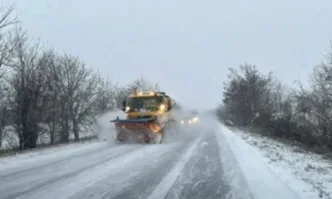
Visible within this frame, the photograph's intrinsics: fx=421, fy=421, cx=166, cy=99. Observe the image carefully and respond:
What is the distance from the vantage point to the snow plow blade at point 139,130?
2128cm

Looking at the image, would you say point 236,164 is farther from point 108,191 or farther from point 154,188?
point 108,191

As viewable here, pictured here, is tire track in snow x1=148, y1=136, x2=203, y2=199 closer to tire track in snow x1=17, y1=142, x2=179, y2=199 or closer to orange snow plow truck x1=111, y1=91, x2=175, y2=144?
tire track in snow x1=17, y1=142, x2=179, y2=199

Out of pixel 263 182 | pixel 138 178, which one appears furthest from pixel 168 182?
pixel 263 182

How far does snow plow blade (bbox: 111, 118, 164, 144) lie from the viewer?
2128cm

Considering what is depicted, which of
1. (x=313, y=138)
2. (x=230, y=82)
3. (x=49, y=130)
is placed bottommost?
(x=313, y=138)

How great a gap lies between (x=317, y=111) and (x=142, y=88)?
132 feet

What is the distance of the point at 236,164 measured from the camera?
12.3 metres

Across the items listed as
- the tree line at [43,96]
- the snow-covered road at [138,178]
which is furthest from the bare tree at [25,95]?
the snow-covered road at [138,178]

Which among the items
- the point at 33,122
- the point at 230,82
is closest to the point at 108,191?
the point at 33,122

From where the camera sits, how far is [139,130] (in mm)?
21391

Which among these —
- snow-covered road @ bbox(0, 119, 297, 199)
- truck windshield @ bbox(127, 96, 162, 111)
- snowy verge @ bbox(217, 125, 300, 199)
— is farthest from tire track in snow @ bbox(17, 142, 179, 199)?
truck windshield @ bbox(127, 96, 162, 111)

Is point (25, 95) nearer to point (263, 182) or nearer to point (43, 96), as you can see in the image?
point (43, 96)

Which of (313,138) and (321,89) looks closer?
(313,138)

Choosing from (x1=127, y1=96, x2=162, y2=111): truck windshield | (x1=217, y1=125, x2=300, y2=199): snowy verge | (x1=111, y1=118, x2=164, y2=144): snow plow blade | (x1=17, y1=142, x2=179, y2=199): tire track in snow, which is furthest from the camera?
(x1=127, y1=96, x2=162, y2=111): truck windshield
